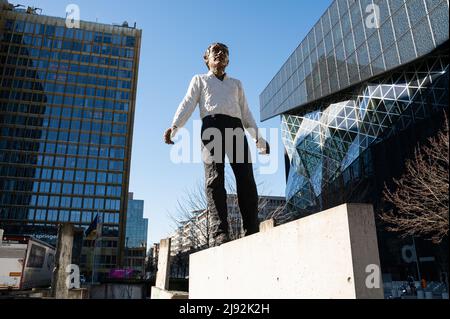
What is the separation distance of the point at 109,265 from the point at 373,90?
6044 centimetres

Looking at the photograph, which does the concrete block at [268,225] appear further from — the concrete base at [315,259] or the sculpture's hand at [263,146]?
the sculpture's hand at [263,146]

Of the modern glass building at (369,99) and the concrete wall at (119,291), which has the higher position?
the modern glass building at (369,99)

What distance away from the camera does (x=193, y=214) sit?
2441 cm

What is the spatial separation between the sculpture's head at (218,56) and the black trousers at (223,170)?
2.38 feet

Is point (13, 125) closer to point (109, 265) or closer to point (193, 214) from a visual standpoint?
point (109, 265)

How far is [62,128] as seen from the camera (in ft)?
240

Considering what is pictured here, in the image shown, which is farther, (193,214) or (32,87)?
(32,87)

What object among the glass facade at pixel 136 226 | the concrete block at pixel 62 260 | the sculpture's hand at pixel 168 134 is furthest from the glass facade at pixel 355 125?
the glass facade at pixel 136 226

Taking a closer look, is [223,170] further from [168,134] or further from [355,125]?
[355,125]

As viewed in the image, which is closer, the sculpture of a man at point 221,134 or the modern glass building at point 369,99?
the sculpture of a man at point 221,134

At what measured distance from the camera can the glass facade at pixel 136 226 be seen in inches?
6919

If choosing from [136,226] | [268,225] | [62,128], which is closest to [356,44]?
[268,225]

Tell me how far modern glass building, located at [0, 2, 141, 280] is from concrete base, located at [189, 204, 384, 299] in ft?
242

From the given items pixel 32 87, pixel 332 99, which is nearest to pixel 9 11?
pixel 32 87
